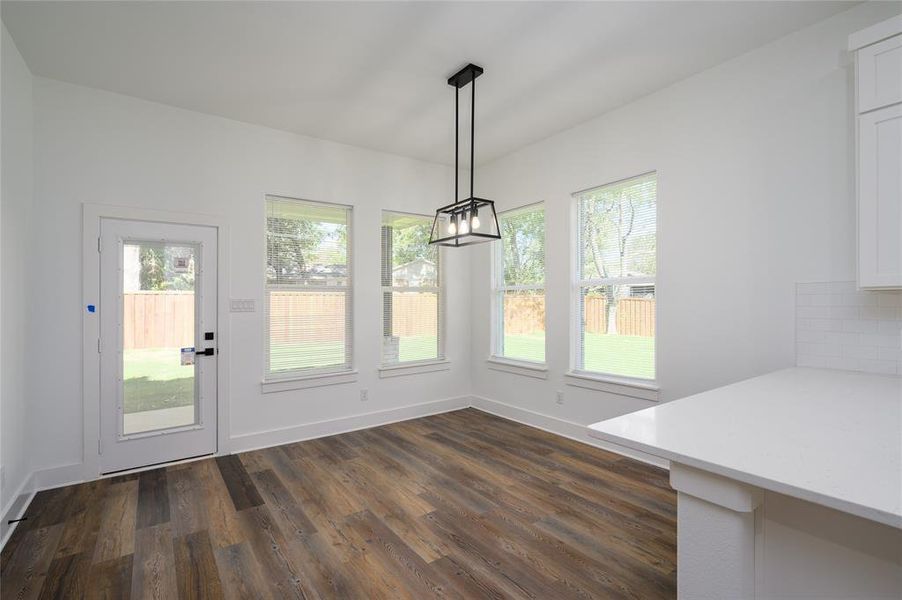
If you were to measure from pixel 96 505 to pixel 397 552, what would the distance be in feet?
7.07

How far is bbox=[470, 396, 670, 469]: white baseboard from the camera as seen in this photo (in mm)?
3561

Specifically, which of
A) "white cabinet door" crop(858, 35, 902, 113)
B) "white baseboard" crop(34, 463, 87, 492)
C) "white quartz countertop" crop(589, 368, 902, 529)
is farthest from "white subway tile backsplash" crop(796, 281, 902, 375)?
"white baseboard" crop(34, 463, 87, 492)

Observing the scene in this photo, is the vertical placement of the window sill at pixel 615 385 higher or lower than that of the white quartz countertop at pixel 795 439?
lower

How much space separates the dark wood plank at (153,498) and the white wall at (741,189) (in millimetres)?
3366

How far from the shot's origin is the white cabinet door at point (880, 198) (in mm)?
2096

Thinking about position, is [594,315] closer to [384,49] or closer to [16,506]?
[384,49]

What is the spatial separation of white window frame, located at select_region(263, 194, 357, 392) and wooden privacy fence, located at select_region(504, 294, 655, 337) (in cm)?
182

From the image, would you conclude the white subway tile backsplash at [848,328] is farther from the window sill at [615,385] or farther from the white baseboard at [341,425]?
the white baseboard at [341,425]

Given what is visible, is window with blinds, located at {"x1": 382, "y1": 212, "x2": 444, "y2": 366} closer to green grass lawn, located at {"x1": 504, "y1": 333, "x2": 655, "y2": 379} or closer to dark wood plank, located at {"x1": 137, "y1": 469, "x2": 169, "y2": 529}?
green grass lawn, located at {"x1": 504, "y1": 333, "x2": 655, "y2": 379}

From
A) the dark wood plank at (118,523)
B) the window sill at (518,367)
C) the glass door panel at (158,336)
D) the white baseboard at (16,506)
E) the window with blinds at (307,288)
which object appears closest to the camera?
the dark wood plank at (118,523)

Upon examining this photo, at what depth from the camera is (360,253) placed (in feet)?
Answer: 15.1

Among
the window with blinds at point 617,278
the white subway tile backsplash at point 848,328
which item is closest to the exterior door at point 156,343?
the window with blinds at point 617,278

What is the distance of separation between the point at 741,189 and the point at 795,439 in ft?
7.61

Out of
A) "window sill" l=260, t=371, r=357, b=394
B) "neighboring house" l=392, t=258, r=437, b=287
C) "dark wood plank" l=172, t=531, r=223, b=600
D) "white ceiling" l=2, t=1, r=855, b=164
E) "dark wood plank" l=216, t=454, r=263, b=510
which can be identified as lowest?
"dark wood plank" l=216, t=454, r=263, b=510
